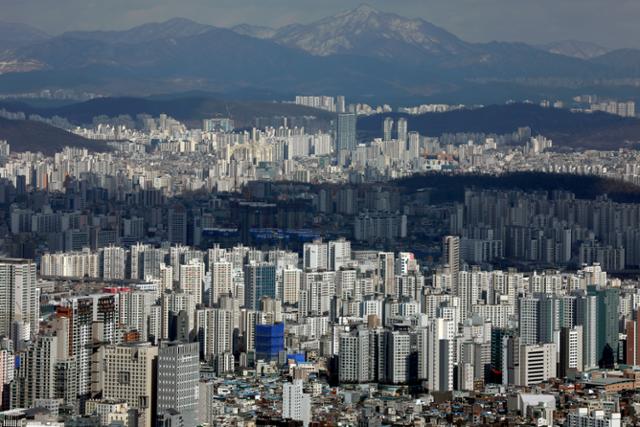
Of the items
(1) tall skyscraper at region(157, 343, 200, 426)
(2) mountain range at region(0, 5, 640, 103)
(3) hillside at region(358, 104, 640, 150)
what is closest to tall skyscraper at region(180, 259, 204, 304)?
(1) tall skyscraper at region(157, 343, 200, 426)

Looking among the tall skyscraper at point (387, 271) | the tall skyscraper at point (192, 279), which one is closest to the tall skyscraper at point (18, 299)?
the tall skyscraper at point (192, 279)

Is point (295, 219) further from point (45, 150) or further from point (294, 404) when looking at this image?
point (294, 404)

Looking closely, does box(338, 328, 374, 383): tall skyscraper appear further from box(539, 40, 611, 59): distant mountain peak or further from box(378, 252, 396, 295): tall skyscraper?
box(539, 40, 611, 59): distant mountain peak

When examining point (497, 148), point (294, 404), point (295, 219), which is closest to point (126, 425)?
point (294, 404)

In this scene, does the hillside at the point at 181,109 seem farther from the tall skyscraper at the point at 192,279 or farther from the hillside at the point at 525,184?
the tall skyscraper at the point at 192,279

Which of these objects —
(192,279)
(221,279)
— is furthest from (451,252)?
(192,279)
